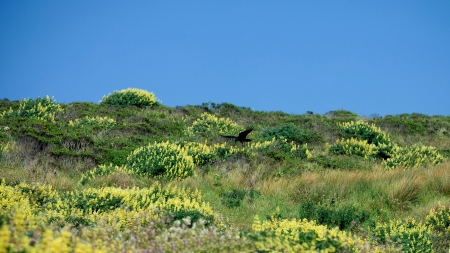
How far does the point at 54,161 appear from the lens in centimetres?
1449

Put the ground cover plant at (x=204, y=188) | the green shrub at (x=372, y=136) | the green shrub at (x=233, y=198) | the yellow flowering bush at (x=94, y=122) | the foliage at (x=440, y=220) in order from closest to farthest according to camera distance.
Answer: the ground cover plant at (x=204, y=188)
the foliage at (x=440, y=220)
the green shrub at (x=233, y=198)
the green shrub at (x=372, y=136)
the yellow flowering bush at (x=94, y=122)

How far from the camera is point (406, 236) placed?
8.27 meters

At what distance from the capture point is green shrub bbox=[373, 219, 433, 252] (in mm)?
7929

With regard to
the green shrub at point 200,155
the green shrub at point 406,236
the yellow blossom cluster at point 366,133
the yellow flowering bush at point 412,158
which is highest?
the yellow blossom cluster at point 366,133

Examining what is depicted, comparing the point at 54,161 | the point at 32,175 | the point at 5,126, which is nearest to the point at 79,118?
the point at 5,126

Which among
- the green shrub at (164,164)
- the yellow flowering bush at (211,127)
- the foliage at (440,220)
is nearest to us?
the foliage at (440,220)

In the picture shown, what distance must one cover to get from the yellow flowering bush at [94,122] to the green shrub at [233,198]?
1101 cm

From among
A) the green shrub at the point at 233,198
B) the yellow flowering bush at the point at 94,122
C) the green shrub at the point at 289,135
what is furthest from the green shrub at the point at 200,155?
the yellow flowering bush at the point at 94,122

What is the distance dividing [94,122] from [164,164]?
932 cm

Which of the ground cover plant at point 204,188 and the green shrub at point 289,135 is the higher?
Answer: the green shrub at point 289,135

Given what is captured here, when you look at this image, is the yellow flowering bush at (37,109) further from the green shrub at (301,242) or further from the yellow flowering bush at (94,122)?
the green shrub at (301,242)

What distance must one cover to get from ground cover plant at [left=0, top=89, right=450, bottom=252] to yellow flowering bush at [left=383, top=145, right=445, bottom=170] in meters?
A: 0.07

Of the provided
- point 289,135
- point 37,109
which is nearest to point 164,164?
point 289,135

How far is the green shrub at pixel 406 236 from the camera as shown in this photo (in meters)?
7.93
